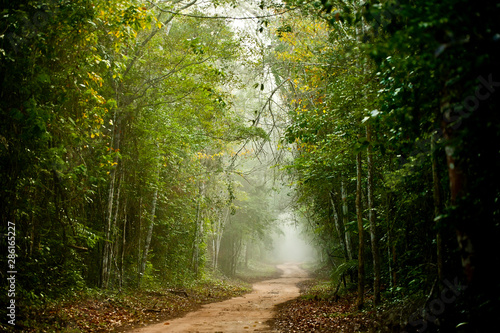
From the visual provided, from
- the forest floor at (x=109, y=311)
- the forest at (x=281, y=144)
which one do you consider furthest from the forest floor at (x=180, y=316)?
the forest at (x=281, y=144)

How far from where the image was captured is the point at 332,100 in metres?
7.95

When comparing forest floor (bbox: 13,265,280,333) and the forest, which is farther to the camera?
forest floor (bbox: 13,265,280,333)

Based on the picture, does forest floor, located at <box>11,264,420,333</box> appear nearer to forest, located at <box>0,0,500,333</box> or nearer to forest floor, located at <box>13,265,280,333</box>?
forest floor, located at <box>13,265,280,333</box>

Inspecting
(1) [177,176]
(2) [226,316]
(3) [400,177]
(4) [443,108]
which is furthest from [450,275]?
(1) [177,176]

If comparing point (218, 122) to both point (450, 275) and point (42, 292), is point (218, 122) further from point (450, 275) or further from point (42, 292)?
point (450, 275)

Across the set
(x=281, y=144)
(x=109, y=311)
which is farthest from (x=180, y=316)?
(x=281, y=144)

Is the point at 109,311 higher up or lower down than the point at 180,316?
higher up

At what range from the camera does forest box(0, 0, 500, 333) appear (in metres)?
2.88

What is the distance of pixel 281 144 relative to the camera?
31.8 ft

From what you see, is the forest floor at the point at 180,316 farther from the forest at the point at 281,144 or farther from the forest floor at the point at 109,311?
the forest at the point at 281,144

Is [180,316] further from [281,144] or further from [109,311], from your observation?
[281,144]

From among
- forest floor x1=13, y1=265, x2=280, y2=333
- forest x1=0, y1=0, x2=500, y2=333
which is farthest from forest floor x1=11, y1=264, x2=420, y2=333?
forest x1=0, y1=0, x2=500, y2=333

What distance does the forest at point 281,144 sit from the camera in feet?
9.45

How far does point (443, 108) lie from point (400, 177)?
3450 millimetres
